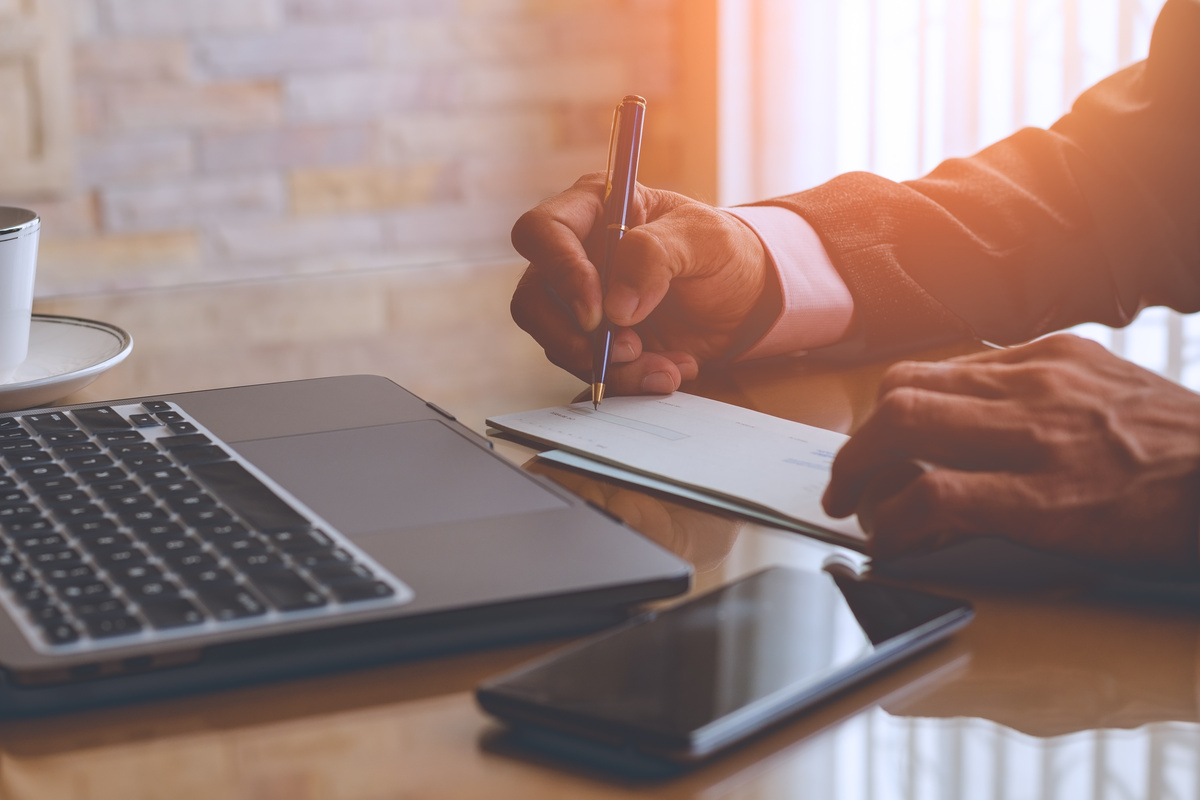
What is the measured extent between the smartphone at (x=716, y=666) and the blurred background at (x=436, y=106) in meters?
1.46

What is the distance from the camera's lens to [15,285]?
834mm

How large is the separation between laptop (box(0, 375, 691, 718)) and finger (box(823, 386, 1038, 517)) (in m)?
0.11

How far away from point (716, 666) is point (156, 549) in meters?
0.21

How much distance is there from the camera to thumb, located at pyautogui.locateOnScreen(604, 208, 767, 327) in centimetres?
82

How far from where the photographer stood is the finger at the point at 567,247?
0.82 metres

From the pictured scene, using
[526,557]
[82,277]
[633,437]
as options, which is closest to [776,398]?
[633,437]

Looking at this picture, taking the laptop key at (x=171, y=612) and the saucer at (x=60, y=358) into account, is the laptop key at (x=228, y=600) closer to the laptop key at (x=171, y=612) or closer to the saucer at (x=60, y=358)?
the laptop key at (x=171, y=612)

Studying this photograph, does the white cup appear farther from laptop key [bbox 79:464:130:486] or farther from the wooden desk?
the wooden desk

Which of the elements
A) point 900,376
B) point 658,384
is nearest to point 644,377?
point 658,384

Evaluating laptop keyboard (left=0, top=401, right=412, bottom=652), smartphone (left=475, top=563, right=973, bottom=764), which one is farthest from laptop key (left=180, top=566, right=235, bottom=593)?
smartphone (left=475, top=563, right=973, bottom=764)

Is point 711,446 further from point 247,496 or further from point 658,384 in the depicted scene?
point 247,496

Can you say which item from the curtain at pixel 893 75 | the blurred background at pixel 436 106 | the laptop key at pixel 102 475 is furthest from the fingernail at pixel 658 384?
the curtain at pixel 893 75

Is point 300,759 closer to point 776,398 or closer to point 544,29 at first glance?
point 776,398

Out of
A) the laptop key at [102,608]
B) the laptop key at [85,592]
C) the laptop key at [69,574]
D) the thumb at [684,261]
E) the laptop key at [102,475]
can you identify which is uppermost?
the thumb at [684,261]
